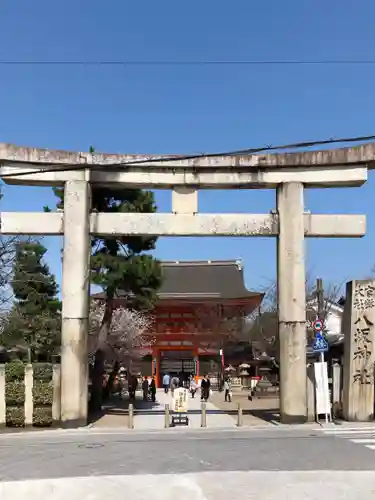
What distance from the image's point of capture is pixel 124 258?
22578 millimetres

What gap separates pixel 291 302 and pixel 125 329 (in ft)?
69.1

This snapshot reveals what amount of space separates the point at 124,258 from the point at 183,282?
25625 mm

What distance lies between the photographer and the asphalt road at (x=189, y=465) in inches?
311

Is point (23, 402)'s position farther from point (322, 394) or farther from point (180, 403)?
point (322, 394)

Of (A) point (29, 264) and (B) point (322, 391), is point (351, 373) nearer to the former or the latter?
(B) point (322, 391)

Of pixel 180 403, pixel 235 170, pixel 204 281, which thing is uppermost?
pixel 235 170

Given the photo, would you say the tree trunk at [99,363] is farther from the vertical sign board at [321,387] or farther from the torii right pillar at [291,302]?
the vertical sign board at [321,387]

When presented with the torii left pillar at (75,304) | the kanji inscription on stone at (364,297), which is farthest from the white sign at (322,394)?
the torii left pillar at (75,304)

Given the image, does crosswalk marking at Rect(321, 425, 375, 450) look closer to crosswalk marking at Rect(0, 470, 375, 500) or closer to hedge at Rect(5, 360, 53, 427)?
crosswalk marking at Rect(0, 470, 375, 500)

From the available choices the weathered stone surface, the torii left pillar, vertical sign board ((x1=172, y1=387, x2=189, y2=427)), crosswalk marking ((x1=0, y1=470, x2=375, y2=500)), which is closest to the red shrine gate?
vertical sign board ((x1=172, y1=387, x2=189, y2=427))

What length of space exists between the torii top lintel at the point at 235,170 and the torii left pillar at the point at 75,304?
795 mm

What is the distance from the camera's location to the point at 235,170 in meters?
17.6

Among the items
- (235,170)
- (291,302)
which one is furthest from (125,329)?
(291,302)

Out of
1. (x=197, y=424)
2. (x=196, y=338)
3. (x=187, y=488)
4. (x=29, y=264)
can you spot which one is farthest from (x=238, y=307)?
(x=187, y=488)
